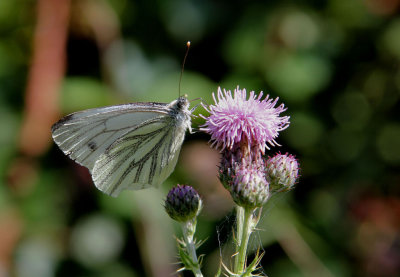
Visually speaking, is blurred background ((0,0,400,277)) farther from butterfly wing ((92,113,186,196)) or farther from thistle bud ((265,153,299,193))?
thistle bud ((265,153,299,193))

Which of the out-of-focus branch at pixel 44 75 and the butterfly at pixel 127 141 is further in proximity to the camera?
the out-of-focus branch at pixel 44 75

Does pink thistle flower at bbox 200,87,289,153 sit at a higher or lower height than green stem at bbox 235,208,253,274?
higher

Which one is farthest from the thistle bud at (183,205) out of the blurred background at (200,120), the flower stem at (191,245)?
the blurred background at (200,120)

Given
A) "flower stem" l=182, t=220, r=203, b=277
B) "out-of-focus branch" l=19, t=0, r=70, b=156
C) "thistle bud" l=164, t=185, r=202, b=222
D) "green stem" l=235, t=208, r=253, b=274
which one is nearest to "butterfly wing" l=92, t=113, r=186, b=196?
"thistle bud" l=164, t=185, r=202, b=222

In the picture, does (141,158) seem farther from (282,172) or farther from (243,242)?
(243,242)

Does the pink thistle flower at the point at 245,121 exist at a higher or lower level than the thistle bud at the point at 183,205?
higher

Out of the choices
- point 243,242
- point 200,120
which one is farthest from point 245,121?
point 200,120

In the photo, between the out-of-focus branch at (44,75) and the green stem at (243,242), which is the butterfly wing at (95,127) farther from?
the out-of-focus branch at (44,75)

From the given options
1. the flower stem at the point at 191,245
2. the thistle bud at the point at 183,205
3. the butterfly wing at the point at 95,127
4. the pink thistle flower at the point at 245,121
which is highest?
the pink thistle flower at the point at 245,121
